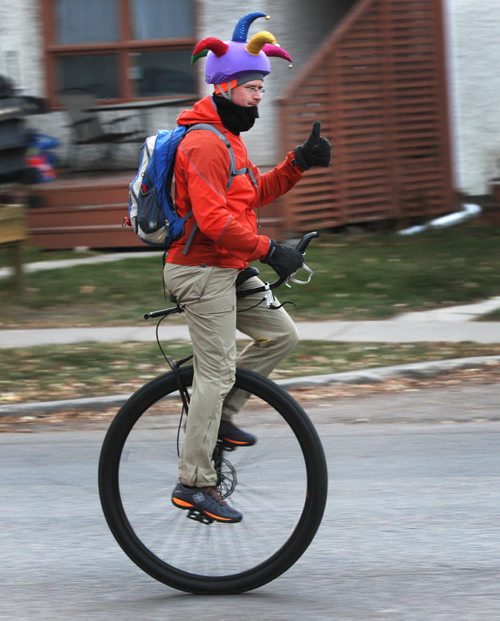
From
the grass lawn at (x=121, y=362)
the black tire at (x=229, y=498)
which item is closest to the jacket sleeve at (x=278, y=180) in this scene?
the black tire at (x=229, y=498)

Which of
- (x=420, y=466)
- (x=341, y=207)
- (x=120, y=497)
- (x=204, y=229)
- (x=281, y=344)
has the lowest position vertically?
(x=341, y=207)

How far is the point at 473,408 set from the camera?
7.79 m

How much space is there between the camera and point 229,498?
4590 millimetres

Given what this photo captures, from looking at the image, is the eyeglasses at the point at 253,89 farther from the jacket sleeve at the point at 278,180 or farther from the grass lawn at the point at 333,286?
the grass lawn at the point at 333,286

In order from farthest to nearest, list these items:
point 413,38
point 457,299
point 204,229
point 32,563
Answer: point 413,38
point 457,299
point 32,563
point 204,229

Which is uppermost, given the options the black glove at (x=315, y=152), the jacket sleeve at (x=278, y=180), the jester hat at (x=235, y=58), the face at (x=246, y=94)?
the jester hat at (x=235, y=58)

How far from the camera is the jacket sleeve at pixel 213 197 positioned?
431 cm

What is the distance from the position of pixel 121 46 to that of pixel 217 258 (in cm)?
1115

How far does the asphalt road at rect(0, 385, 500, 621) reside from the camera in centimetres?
445

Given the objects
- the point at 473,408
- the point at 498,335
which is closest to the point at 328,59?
the point at 498,335

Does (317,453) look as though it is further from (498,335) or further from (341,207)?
(341,207)

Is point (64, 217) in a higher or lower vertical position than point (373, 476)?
lower

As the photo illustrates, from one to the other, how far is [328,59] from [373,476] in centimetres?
893

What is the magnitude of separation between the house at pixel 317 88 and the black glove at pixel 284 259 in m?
9.62
